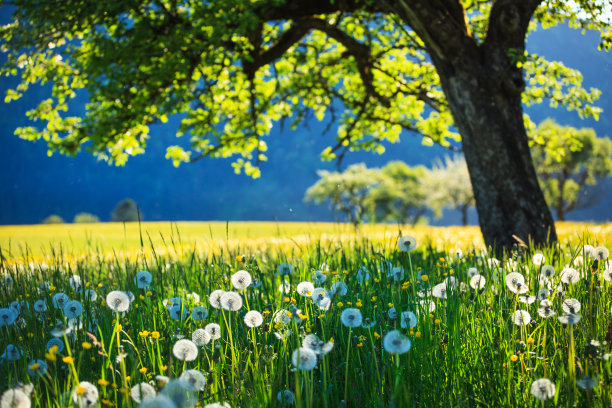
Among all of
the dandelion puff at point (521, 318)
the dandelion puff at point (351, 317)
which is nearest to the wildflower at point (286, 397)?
the dandelion puff at point (351, 317)

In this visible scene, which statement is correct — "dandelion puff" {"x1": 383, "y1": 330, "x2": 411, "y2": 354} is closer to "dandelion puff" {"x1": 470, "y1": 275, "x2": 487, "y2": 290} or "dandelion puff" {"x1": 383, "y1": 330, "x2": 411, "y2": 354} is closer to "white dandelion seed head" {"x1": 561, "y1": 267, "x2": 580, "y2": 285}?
"dandelion puff" {"x1": 470, "y1": 275, "x2": 487, "y2": 290}

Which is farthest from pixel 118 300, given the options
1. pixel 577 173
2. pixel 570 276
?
pixel 577 173

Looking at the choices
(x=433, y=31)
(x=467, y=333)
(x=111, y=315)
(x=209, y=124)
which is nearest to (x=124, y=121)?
(x=209, y=124)

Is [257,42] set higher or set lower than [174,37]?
higher

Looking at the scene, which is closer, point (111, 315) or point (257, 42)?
point (111, 315)

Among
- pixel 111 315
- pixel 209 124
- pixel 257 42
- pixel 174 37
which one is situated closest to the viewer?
pixel 111 315

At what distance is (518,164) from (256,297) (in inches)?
212

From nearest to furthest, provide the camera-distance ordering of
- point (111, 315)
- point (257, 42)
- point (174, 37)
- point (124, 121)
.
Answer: point (111, 315) → point (174, 37) → point (124, 121) → point (257, 42)

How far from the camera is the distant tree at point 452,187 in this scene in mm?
66188

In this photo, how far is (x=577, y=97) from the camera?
35.6 ft

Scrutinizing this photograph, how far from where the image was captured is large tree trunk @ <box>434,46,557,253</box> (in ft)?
23.0

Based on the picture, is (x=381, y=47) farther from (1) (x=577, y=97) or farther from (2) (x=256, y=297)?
(2) (x=256, y=297)

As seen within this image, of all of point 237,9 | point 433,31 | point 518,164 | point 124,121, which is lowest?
point 518,164

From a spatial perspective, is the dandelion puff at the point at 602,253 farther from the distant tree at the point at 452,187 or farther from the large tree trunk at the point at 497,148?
the distant tree at the point at 452,187
